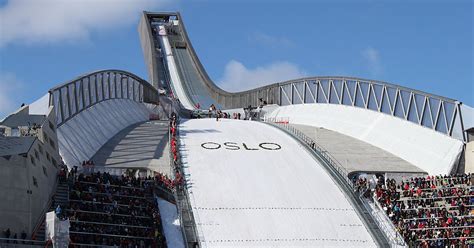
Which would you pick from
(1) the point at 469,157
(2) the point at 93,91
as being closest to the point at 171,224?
(1) the point at 469,157

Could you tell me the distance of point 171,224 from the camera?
39.8m

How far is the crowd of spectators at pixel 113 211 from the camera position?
3609 centimetres

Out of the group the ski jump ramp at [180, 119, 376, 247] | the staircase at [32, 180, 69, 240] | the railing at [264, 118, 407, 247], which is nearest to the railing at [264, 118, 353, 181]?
the railing at [264, 118, 407, 247]

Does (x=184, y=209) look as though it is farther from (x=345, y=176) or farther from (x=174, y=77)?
(x=174, y=77)

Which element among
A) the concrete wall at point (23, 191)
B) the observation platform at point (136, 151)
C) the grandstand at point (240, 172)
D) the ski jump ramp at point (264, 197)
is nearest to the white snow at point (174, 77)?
the grandstand at point (240, 172)

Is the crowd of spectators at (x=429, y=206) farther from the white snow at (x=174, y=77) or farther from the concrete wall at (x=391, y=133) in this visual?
the white snow at (x=174, y=77)

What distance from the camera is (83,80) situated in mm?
52969

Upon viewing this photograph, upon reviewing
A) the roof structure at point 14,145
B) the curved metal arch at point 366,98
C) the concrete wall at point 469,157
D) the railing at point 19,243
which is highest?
the curved metal arch at point 366,98

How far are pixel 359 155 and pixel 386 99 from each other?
22.5 feet

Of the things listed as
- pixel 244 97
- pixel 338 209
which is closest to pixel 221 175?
pixel 338 209

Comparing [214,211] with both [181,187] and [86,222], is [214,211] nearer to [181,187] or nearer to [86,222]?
[181,187]

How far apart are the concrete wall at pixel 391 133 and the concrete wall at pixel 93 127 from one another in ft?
43.3

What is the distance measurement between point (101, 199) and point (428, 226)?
14876mm

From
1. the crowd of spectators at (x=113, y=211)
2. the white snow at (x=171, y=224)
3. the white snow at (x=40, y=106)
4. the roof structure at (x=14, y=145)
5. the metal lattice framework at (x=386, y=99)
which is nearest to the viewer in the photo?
the roof structure at (x=14, y=145)
